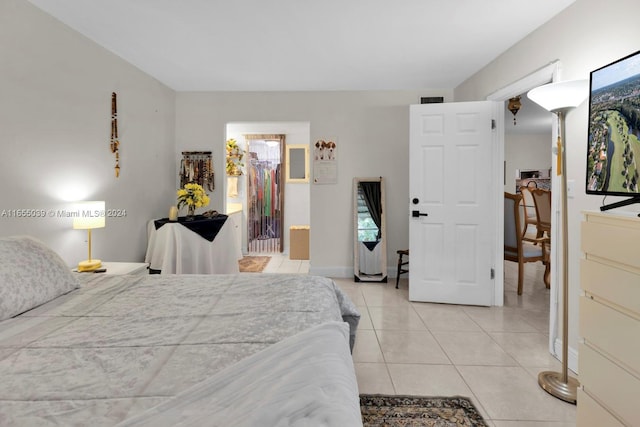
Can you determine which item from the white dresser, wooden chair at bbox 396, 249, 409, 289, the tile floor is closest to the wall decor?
wooden chair at bbox 396, 249, 409, 289

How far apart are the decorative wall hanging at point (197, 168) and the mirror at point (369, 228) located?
1994mm

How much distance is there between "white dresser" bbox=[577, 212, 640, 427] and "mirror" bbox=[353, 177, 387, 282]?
2.87m

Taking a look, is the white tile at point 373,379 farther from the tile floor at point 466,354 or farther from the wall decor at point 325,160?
the wall decor at point 325,160

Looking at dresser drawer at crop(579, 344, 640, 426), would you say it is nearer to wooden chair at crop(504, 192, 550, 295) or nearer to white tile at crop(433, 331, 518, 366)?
white tile at crop(433, 331, 518, 366)

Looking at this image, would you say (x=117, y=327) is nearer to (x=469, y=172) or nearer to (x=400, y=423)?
(x=400, y=423)

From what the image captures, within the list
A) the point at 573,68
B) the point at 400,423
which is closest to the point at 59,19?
the point at 400,423

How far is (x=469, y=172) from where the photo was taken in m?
3.44

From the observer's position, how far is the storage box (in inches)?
222

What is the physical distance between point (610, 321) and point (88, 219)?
329 cm

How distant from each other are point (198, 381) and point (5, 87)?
2.48 meters

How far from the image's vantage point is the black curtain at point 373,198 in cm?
441

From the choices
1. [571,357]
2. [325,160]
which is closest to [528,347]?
[571,357]

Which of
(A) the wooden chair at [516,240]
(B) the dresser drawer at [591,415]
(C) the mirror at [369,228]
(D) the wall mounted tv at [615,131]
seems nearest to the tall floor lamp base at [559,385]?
(B) the dresser drawer at [591,415]

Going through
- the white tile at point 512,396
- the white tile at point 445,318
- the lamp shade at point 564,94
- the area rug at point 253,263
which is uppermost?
the lamp shade at point 564,94
